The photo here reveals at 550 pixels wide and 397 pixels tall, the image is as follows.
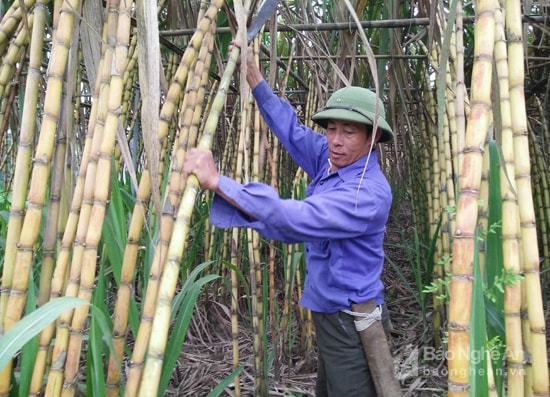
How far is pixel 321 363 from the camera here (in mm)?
1192

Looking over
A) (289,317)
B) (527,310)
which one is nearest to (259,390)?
(289,317)

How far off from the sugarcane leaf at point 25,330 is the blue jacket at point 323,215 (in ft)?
1.02

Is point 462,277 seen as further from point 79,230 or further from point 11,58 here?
point 11,58

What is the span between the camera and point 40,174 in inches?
21.3

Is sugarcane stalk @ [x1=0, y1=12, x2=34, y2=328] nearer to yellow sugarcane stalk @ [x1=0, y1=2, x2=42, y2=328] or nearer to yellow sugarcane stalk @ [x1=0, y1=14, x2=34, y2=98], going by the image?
yellow sugarcane stalk @ [x1=0, y1=2, x2=42, y2=328]

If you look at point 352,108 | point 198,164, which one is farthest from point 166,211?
point 352,108

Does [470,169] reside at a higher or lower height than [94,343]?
higher

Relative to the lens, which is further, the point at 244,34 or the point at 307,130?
the point at 307,130

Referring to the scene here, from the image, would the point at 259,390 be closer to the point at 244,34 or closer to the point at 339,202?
the point at 339,202

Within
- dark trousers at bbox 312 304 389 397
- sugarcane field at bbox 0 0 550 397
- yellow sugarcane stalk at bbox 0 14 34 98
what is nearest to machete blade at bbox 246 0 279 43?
sugarcane field at bbox 0 0 550 397

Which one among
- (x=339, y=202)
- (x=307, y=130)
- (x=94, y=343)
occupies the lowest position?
(x=94, y=343)

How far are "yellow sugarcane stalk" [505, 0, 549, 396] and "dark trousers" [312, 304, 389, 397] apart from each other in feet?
1.86

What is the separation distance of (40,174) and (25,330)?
0.20 m

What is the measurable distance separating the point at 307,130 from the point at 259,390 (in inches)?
29.2
